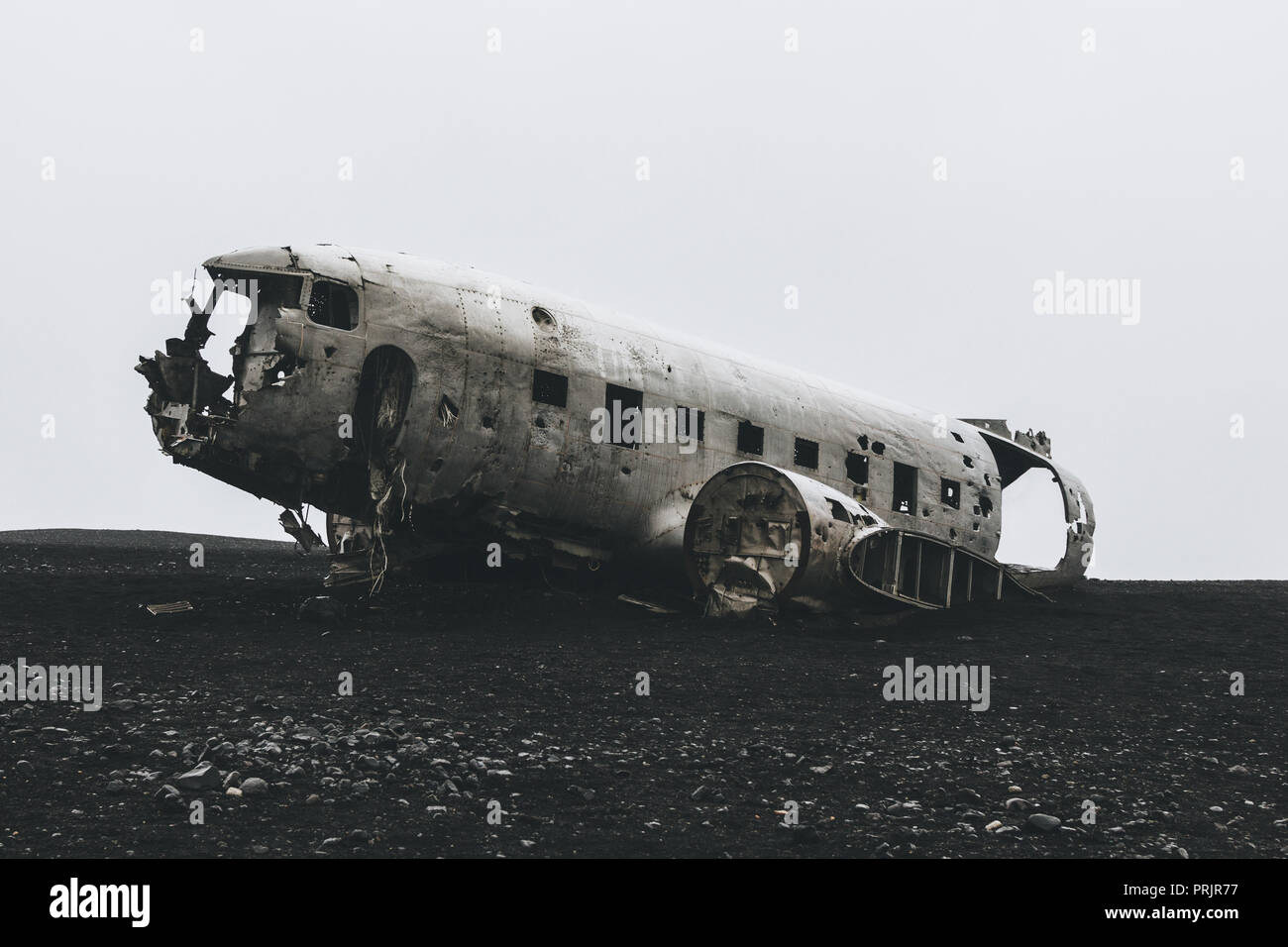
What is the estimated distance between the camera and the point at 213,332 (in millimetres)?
14812

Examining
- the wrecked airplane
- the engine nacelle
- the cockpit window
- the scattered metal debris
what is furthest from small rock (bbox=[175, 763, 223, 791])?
the engine nacelle

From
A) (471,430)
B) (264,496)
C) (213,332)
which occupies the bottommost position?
(264,496)

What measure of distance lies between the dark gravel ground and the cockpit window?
4.18 metres

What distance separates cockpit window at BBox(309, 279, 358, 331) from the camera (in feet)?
48.7

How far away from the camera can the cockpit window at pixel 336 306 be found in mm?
14836

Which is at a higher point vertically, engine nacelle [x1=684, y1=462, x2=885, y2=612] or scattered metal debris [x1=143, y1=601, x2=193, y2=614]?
engine nacelle [x1=684, y1=462, x2=885, y2=612]

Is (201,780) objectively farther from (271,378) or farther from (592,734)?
(271,378)

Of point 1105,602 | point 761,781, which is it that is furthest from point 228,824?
point 1105,602

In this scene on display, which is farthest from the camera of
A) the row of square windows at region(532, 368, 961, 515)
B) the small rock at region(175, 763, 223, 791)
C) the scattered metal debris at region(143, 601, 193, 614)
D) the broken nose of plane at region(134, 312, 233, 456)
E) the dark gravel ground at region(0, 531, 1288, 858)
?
the row of square windows at region(532, 368, 961, 515)

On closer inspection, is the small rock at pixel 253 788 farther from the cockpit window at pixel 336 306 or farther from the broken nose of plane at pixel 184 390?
the cockpit window at pixel 336 306

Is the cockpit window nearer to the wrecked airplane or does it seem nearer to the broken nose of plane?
the wrecked airplane

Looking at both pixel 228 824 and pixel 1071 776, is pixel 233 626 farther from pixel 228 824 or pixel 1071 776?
pixel 1071 776

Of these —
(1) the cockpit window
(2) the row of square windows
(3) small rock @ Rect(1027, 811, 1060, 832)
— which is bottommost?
(3) small rock @ Rect(1027, 811, 1060, 832)
